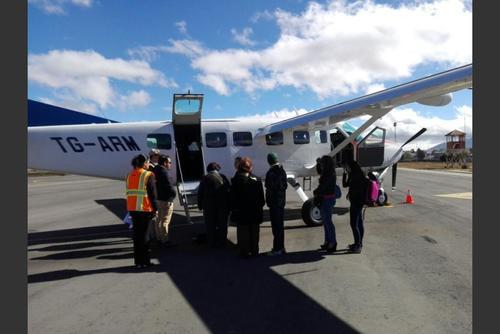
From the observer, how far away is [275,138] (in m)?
10.9

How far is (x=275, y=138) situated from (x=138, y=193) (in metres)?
5.46

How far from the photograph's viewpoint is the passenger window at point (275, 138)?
10840 millimetres

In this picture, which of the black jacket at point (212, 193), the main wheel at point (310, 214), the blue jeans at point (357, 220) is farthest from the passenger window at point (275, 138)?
the blue jeans at point (357, 220)

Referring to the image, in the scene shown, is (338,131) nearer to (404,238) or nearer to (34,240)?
(404,238)

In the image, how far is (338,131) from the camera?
11.5 meters

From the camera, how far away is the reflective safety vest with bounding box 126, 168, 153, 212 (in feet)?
20.4

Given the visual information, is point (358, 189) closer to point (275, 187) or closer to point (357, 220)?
point (357, 220)

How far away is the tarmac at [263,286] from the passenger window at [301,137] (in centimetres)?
295

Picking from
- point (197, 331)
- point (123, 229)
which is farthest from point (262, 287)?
point (123, 229)

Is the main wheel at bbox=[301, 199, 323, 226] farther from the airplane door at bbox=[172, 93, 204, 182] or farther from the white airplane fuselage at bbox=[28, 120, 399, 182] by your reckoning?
the airplane door at bbox=[172, 93, 204, 182]

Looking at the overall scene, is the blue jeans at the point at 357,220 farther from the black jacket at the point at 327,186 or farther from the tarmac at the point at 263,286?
the black jacket at the point at 327,186

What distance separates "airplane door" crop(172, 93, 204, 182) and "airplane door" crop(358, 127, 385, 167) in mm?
4868

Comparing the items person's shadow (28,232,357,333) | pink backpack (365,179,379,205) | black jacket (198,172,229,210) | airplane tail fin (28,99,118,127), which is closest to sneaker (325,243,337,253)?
person's shadow (28,232,357,333)

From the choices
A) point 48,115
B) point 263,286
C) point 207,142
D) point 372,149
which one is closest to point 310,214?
point 207,142
